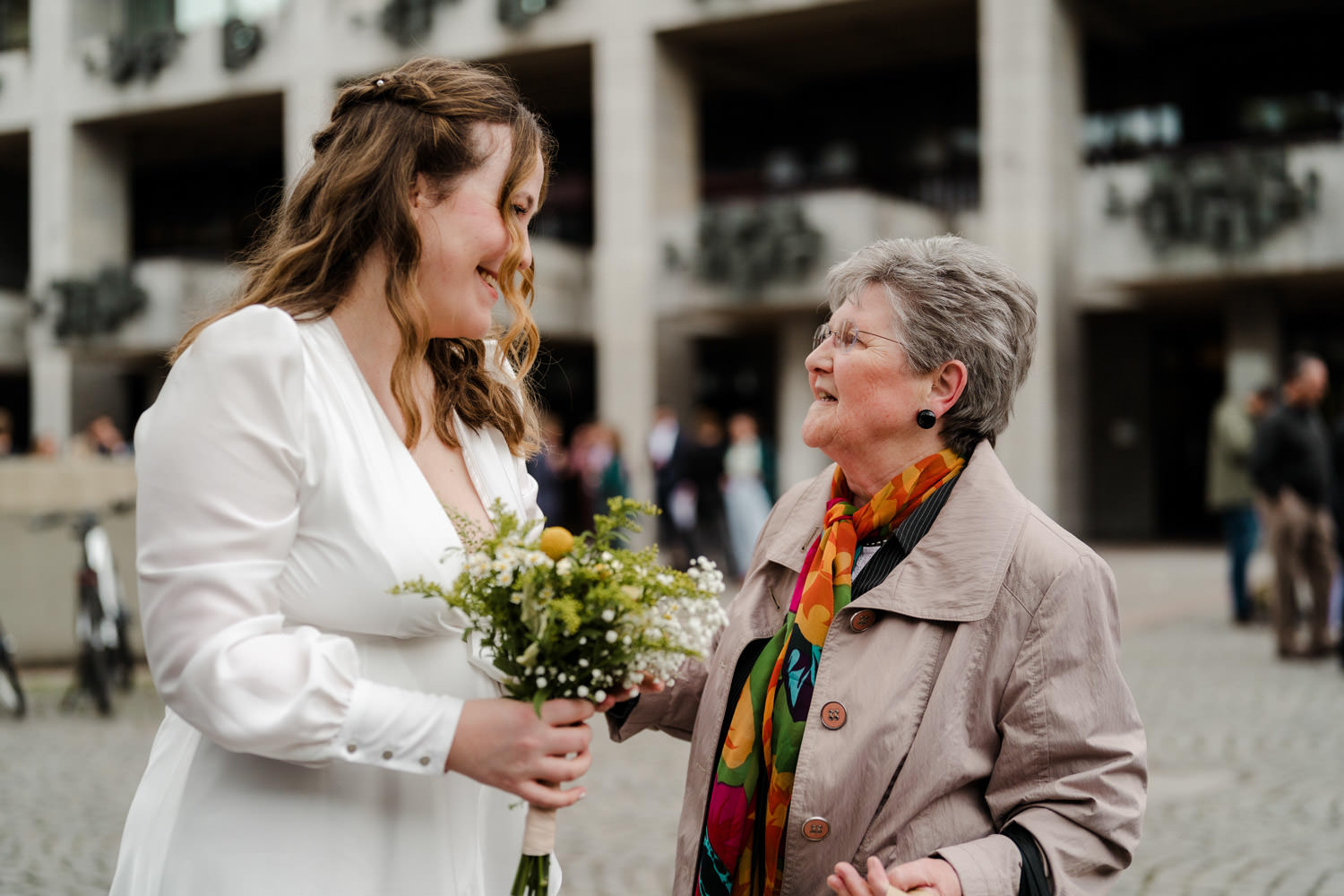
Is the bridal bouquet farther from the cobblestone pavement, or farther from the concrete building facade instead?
the concrete building facade

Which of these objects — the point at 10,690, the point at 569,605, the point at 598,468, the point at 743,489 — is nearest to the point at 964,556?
the point at 569,605

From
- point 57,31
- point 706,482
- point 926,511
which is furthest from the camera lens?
point 57,31

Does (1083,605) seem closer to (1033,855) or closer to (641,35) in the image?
(1033,855)

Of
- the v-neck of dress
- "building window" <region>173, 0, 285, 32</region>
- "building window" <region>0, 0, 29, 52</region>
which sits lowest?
the v-neck of dress

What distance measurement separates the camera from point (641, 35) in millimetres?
23203

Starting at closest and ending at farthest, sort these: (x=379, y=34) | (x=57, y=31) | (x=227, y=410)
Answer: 1. (x=227, y=410)
2. (x=379, y=34)
3. (x=57, y=31)

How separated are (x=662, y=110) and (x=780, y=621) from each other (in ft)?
72.4

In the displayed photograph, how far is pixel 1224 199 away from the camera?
19750mm

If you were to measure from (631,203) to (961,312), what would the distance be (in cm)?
2146

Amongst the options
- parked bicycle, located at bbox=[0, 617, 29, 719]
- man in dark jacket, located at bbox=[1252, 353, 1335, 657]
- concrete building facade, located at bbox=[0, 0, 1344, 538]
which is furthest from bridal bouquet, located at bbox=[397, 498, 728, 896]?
concrete building facade, located at bbox=[0, 0, 1344, 538]

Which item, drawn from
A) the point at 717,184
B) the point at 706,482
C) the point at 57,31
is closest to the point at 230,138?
the point at 57,31

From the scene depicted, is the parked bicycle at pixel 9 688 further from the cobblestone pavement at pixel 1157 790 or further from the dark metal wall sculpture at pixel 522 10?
the dark metal wall sculpture at pixel 522 10

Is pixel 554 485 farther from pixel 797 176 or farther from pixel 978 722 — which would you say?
pixel 978 722

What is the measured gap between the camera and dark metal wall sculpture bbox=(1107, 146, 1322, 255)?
19.4m
